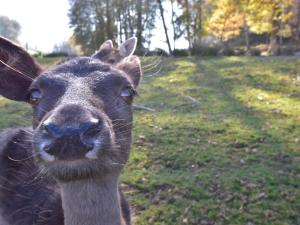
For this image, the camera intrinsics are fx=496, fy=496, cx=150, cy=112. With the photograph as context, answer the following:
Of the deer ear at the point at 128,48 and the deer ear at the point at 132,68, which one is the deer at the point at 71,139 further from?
the deer ear at the point at 128,48

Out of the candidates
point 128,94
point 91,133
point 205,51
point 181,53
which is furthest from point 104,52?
point 181,53

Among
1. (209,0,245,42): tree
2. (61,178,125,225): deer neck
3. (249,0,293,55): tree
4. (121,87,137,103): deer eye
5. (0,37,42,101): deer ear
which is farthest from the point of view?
(209,0,245,42): tree

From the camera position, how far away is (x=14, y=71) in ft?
13.3

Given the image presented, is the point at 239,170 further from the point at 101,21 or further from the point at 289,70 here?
the point at 101,21

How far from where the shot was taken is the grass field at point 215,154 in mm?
6648

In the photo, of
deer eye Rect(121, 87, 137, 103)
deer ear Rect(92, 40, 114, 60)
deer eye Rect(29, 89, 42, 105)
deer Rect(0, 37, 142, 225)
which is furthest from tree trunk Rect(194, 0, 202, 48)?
deer eye Rect(29, 89, 42, 105)

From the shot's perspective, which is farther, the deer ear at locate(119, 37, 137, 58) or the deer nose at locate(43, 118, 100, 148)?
the deer ear at locate(119, 37, 137, 58)

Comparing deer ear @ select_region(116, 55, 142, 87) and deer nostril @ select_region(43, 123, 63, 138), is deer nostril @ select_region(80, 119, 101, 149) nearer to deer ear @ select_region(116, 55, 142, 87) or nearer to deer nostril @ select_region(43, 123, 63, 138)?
deer nostril @ select_region(43, 123, 63, 138)

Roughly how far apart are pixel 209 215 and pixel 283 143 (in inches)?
118

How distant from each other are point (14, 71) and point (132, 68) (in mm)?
1025

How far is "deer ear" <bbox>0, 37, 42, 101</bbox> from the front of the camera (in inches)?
159

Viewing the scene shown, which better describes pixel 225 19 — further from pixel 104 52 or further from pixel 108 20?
pixel 104 52

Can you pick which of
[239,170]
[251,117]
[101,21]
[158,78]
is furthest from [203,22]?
[239,170]

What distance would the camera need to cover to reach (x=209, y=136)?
9523 millimetres
